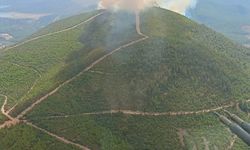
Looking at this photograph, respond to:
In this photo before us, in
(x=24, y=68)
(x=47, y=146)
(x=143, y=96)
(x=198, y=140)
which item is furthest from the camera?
(x=24, y=68)

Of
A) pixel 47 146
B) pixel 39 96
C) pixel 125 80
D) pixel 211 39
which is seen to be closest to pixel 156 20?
pixel 211 39

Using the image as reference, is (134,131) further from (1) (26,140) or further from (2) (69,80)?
(1) (26,140)

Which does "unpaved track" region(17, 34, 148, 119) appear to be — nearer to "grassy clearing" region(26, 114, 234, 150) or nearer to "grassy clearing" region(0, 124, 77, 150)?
"grassy clearing" region(26, 114, 234, 150)

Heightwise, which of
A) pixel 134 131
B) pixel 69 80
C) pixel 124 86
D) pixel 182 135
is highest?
pixel 69 80

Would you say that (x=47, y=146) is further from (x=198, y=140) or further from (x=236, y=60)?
(x=236, y=60)

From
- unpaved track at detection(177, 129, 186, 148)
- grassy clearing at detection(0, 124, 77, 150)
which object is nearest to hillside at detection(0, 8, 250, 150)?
unpaved track at detection(177, 129, 186, 148)

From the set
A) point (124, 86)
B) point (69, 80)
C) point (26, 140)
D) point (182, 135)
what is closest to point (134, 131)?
point (182, 135)

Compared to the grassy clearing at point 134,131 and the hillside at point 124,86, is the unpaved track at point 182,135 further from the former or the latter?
the grassy clearing at point 134,131

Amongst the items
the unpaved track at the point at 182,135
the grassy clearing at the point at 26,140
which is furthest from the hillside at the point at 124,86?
the grassy clearing at the point at 26,140
